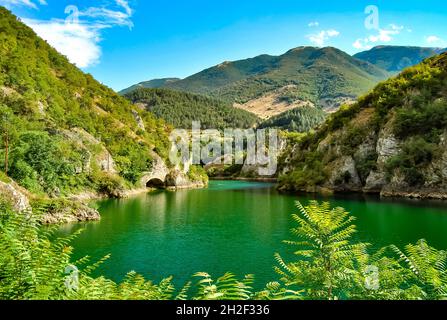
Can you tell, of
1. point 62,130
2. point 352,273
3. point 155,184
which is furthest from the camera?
point 155,184

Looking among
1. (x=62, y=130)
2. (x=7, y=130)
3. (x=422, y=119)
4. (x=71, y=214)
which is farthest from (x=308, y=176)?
(x=7, y=130)

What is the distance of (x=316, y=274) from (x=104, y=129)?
79.6 m

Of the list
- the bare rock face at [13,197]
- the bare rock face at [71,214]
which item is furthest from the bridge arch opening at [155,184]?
the bare rock face at [13,197]

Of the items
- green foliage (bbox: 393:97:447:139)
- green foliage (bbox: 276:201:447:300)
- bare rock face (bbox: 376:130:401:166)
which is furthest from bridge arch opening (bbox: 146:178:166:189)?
green foliage (bbox: 276:201:447:300)

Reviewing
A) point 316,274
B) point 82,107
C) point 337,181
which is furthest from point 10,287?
point 82,107

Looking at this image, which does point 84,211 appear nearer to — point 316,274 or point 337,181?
point 316,274

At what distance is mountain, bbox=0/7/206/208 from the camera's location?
146 ft

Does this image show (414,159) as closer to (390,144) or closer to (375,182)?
(390,144)

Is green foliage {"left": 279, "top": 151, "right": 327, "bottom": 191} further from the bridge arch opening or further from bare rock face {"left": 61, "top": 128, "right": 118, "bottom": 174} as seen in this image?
bare rock face {"left": 61, "top": 128, "right": 118, "bottom": 174}

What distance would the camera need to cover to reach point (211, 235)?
31812 mm

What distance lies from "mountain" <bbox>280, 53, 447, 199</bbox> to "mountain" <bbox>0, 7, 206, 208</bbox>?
126 feet

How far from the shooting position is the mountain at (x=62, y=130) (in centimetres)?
4453

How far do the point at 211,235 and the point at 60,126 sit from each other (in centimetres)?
4346
